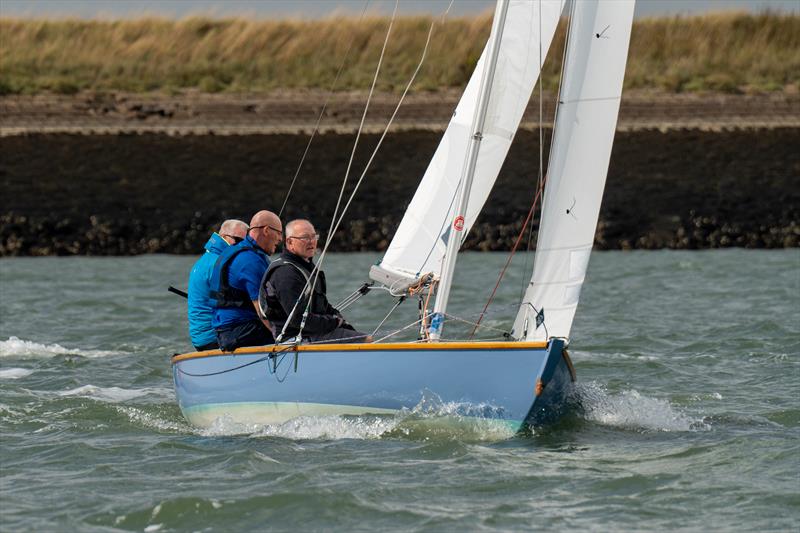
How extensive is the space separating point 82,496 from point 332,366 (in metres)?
1.69

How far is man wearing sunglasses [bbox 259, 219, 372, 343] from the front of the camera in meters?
8.30

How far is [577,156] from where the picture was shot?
26.5 feet

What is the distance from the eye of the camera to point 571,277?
8.05 m

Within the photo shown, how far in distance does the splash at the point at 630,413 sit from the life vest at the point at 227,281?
7.30 feet

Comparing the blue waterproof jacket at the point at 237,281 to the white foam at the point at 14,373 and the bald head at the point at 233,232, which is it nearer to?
the bald head at the point at 233,232

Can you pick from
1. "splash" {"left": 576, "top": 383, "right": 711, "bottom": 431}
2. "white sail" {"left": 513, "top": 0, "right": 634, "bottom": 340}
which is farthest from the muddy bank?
"white sail" {"left": 513, "top": 0, "right": 634, "bottom": 340}

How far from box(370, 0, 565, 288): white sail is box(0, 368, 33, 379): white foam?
3.65 metres

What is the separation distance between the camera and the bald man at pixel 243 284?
8555mm

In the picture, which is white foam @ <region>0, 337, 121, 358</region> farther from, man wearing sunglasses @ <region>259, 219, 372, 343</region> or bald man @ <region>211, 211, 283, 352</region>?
man wearing sunglasses @ <region>259, 219, 372, 343</region>

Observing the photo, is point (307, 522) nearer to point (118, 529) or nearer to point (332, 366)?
point (118, 529)

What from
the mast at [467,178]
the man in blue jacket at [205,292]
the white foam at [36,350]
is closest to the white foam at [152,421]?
the man in blue jacket at [205,292]

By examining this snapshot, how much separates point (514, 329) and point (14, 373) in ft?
16.8

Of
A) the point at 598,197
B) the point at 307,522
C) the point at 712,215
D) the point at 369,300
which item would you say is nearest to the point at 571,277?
the point at 598,197

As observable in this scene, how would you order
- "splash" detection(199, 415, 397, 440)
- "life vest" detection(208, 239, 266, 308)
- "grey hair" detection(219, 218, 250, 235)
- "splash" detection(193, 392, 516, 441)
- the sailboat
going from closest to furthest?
the sailboat < "splash" detection(193, 392, 516, 441) < "splash" detection(199, 415, 397, 440) < "life vest" detection(208, 239, 266, 308) < "grey hair" detection(219, 218, 250, 235)
